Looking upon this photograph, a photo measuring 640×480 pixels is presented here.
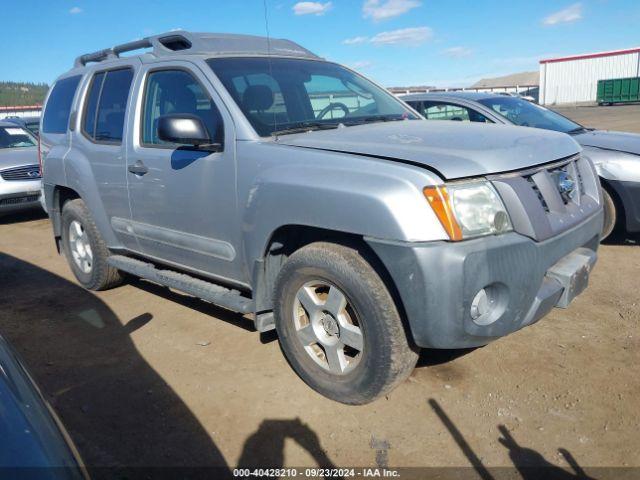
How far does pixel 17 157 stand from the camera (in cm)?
902

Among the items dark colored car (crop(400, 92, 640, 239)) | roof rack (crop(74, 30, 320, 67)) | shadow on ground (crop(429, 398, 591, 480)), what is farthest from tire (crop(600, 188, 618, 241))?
shadow on ground (crop(429, 398, 591, 480))

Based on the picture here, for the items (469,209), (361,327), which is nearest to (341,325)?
(361,327)

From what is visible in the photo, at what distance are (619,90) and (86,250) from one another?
46.9 meters

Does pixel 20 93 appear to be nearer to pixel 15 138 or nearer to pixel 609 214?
pixel 15 138

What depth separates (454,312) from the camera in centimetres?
250

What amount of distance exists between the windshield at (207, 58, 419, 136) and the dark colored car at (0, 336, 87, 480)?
2.00 m

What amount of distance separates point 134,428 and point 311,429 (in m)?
0.94

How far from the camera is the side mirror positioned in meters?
3.22

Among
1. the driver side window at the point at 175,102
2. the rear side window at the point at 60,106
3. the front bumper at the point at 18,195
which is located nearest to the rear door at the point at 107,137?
the driver side window at the point at 175,102

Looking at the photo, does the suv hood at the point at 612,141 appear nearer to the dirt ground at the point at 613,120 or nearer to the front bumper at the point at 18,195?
the front bumper at the point at 18,195

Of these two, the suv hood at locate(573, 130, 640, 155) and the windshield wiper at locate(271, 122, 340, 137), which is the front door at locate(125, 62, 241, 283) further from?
the suv hood at locate(573, 130, 640, 155)

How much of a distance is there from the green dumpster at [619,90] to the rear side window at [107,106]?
46.5m

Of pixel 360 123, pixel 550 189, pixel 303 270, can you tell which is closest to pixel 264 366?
pixel 303 270

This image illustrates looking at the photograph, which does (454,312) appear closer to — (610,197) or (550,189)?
(550,189)
